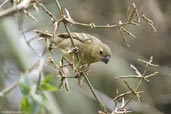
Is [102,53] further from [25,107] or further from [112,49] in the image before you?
[112,49]

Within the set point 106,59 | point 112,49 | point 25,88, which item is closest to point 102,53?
point 106,59

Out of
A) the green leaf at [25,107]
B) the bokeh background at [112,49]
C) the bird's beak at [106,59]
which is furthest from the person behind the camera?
the bokeh background at [112,49]

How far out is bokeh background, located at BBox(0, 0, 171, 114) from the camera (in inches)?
176

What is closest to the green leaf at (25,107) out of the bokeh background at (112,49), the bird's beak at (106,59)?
the bird's beak at (106,59)

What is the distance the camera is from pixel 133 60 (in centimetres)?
596

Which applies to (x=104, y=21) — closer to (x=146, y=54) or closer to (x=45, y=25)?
(x=146, y=54)

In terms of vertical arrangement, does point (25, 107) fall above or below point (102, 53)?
below

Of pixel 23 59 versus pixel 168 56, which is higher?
pixel 23 59

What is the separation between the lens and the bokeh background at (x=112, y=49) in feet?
14.6

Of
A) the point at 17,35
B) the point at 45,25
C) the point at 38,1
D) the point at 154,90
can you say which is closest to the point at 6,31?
the point at 17,35

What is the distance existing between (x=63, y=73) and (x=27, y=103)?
476 mm

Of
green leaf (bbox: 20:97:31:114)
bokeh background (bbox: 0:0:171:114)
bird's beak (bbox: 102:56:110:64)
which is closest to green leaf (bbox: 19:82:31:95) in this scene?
green leaf (bbox: 20:97:31:114)

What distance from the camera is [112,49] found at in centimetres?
581

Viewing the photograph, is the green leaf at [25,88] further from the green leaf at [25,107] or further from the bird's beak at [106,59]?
the bird's beak at [106,59]
